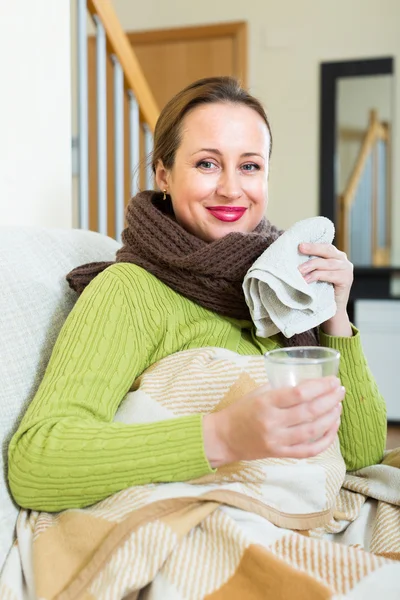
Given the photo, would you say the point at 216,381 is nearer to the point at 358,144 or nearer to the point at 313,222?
the point at 313,222

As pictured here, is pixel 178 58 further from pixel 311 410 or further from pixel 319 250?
pixel 311 410

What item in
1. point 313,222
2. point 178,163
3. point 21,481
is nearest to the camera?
point 21,481

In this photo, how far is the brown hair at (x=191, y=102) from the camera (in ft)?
4.23

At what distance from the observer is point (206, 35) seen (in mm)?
4227

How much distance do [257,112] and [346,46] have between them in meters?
2.97

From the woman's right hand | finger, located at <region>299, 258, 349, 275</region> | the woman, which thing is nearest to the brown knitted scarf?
Result: the woman

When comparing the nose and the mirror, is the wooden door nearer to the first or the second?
the mirror

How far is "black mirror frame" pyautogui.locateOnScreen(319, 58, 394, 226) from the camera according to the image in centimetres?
395

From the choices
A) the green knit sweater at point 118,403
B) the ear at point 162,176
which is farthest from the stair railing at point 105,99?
the green knit sweater at point 118,403

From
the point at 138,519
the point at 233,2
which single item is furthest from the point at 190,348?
the point at 233,2

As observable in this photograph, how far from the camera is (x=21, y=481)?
92 cm

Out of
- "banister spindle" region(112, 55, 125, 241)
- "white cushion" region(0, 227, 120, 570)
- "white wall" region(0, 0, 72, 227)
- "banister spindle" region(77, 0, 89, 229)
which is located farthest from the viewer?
"banister spindle" region(112, 55, 125, 241)

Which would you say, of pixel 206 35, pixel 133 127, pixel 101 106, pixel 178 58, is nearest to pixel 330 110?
pixel 206 35

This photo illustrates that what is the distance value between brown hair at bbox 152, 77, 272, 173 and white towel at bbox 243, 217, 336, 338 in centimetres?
30
